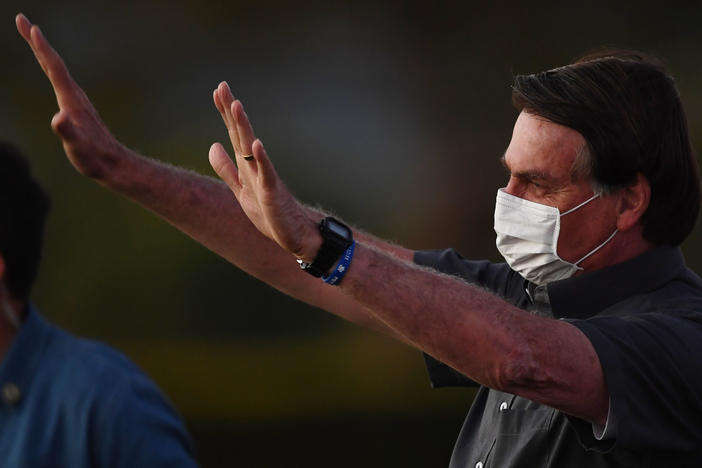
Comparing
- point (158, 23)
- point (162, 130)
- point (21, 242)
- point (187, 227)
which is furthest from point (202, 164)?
point (21, 242)

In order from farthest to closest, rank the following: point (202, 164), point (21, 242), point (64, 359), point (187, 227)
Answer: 1. point (202, 164)
2. point (187, 227)
3. point (21, 242)
4. point (64, 359)

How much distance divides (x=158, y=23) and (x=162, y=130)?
579mm

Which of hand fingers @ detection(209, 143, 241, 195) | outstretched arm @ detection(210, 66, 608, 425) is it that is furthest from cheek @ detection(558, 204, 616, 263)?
hand fingers @ detection(209, 143, 241, 195)

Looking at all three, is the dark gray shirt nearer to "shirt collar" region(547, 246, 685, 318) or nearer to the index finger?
"shirt collar" region(547, 246, 685, 318)

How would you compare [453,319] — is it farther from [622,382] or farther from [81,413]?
[81,413]

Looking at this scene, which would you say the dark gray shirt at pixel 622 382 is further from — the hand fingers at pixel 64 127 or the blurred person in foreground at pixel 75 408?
the hand fingers at pixel 64 127

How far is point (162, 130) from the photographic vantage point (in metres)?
5.75

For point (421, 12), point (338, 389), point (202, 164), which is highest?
point (421, 12)

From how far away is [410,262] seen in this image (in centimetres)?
253

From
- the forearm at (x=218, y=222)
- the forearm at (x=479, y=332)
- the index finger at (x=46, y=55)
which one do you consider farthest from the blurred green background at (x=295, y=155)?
the forearm at (x=479, y=332)

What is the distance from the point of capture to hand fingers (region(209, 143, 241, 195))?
7.96 feet

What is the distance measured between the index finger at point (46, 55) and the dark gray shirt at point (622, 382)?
4.03 ft

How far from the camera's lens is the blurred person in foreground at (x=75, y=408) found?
2.04 meters

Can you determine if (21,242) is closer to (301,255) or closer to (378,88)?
(301,255)
